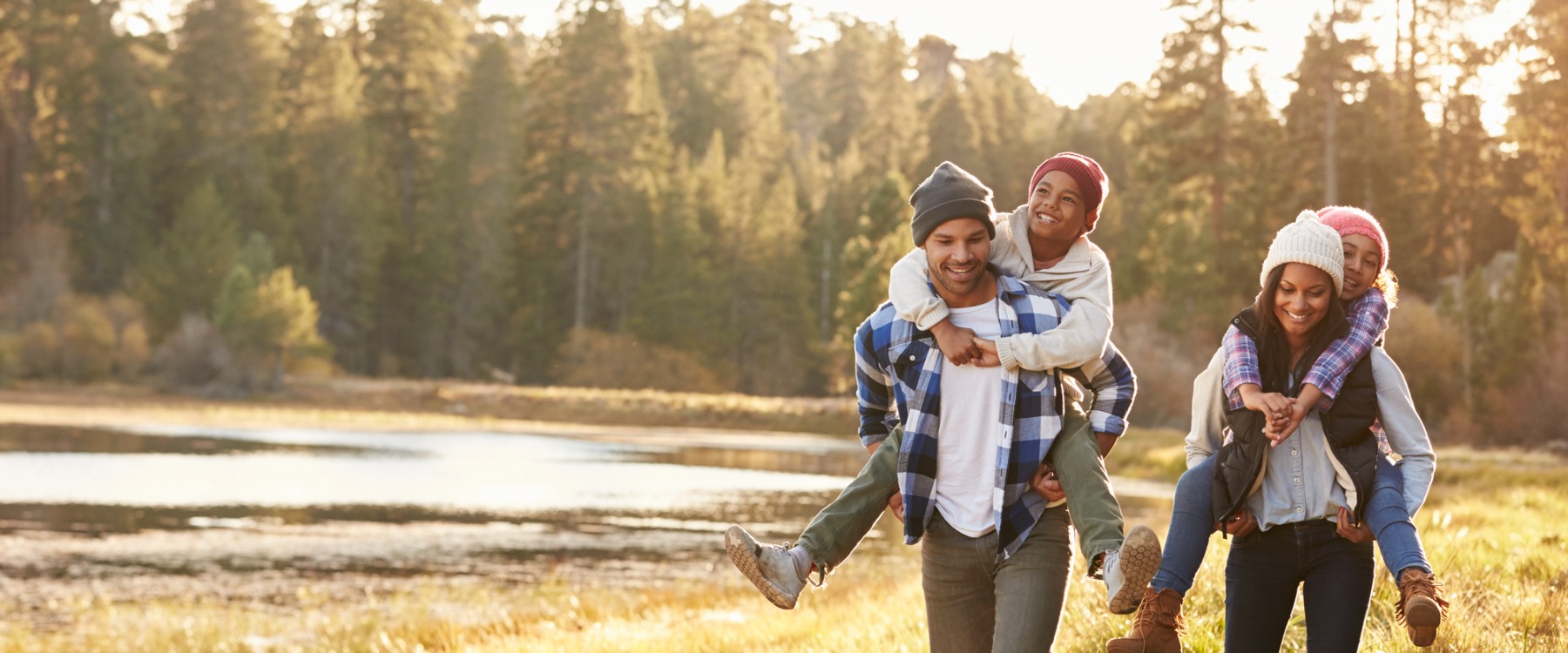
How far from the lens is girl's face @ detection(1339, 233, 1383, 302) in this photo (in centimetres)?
431

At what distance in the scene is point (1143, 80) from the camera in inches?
2082

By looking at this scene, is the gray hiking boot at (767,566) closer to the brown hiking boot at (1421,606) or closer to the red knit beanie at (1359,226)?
the brown hiking boot at (1421,606)

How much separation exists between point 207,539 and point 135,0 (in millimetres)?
59573

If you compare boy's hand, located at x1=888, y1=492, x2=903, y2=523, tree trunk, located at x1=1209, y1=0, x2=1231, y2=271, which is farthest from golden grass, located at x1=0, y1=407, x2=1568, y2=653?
tree trunk, located at x1=1209, y1=0, x2=1231, y2=271

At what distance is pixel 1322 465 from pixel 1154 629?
0.65 m

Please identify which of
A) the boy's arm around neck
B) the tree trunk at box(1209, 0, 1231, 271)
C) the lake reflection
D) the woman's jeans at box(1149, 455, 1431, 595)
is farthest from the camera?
the tree trunk at box(1209, 0, 1231, 271)

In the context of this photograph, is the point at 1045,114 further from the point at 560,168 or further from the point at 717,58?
the point at 560,168

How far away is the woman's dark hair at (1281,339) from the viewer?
4.16m

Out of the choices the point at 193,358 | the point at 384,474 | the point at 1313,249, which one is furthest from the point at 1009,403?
the point at 193,358

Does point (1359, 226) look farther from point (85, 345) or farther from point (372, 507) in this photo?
point (85, 345)

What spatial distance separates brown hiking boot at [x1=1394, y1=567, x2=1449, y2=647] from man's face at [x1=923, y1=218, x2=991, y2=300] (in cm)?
136

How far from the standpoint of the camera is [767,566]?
169 inches

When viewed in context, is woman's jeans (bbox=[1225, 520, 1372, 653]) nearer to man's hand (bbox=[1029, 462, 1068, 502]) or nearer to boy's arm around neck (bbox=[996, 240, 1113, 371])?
man's hand (bbox=[1029, 462, 1068, 502])

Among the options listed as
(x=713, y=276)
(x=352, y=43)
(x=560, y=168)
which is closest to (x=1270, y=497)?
(x=713, y=276)
